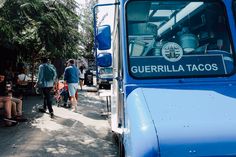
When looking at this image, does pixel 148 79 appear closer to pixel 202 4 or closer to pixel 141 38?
pixel 141 38

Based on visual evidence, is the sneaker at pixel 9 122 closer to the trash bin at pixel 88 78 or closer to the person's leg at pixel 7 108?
the person's leg at pixel 7 108

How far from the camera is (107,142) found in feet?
28.9

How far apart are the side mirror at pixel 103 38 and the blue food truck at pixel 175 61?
13 mm

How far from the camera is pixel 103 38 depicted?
17.0ft

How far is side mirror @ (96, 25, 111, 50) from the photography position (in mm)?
5172

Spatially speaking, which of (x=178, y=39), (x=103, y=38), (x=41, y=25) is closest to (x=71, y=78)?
(x=41, y=25)

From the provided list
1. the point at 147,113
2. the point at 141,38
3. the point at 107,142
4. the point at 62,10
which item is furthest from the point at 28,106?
the point at 147,113

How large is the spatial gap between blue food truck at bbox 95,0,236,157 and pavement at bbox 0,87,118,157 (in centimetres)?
346

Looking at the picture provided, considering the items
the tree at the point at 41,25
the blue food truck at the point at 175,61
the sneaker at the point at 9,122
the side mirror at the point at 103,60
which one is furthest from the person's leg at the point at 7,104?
the blue food truck at the point at 175,61

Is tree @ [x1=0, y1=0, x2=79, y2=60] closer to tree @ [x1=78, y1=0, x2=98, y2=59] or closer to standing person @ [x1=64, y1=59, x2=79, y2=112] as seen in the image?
standing person @ [x1=64, y1=59, x2=79, y2=112]

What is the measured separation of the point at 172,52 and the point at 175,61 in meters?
0.12

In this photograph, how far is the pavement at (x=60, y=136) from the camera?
794cm

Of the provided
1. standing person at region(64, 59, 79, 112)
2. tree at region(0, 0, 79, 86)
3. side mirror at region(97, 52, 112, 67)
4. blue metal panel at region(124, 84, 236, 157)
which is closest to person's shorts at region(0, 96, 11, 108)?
tree at region(0, 0, 79, 86)

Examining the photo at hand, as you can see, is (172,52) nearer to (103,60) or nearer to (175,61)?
(175,61)
